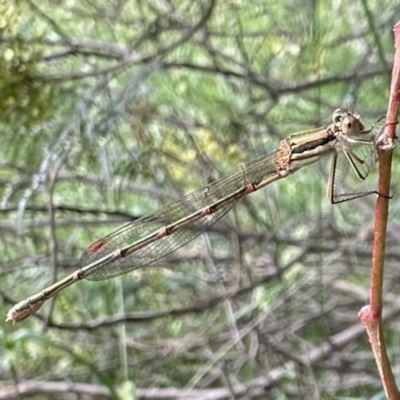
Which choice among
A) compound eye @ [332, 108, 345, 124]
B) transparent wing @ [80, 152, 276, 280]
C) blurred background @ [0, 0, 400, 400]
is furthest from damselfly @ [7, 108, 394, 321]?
blurred background @ [0, 0, 400, 400]

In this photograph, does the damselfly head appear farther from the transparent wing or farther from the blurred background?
the blurred background

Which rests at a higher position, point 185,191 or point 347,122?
point 185,191

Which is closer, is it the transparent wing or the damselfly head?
the damselfly head

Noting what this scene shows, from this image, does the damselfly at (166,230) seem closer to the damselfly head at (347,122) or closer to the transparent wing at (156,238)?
the transparent wing at (156,238)

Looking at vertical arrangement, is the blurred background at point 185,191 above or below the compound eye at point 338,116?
above

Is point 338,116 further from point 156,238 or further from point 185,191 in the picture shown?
point 185,191

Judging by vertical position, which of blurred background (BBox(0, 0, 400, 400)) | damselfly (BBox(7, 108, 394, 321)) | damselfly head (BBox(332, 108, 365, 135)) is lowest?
damselfly head (BBox(332, 108, 365, 135))

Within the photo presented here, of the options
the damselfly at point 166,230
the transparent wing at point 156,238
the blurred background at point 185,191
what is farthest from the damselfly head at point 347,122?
the blurred background at point 185,191

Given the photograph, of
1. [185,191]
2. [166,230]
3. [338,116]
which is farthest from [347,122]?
[185,191]
